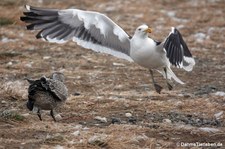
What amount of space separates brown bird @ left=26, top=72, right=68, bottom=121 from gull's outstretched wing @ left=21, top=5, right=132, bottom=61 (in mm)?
1262

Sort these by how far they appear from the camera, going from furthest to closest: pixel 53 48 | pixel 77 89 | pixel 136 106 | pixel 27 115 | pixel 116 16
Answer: pixel 116 16 < pixel 53 48 < pixel 77 89 < pixel 136 106 < pixel 27 115

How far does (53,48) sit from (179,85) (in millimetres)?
3047

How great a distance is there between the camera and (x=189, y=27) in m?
13.8

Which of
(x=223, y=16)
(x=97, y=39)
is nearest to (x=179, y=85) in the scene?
(x=97, y=39)

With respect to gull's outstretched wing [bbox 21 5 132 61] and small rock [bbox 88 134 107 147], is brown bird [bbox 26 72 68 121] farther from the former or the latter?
gull's outstretched wing [bbox 21 5 132 61]

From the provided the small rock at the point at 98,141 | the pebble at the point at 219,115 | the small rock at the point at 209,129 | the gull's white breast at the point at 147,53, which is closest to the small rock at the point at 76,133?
the small rock at the point at 98,141

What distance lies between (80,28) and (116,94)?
100 cm

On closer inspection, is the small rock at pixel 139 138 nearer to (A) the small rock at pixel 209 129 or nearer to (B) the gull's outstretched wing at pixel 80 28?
(A) the small rock at pixel 209 129

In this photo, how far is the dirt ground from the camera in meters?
6.72

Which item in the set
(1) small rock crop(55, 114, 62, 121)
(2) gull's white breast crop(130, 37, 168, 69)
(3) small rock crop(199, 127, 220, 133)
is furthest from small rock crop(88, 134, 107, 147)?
(2) gull's white breast crop(130, 37, 168, 69)

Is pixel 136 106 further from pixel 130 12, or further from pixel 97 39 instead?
pixel 130 12

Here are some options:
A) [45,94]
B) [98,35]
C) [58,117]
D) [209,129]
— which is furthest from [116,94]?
[209,129]

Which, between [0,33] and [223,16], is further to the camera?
[223,16]

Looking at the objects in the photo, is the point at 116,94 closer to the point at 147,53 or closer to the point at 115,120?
the point at 147,53
